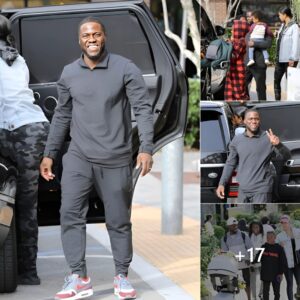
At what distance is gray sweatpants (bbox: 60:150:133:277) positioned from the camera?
6.46 meters

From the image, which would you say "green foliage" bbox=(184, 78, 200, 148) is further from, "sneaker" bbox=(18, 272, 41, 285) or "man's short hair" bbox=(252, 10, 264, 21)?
"man's short hair" bbox=(252, 10, 264, 21)

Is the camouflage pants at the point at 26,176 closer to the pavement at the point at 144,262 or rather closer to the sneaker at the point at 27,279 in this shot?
the sneaker at the point at 27,279

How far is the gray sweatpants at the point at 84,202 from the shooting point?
646 centimetres

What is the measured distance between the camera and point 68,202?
6461 millimetres

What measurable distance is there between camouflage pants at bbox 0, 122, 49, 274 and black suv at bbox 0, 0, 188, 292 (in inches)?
14.5

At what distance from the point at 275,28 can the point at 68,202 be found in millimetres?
1757

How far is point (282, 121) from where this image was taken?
5.68m

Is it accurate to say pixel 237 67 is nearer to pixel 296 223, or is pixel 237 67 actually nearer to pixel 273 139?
pixel 273 139

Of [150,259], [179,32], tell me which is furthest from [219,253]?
[179,32]

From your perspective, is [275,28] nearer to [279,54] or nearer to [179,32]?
[279,54]

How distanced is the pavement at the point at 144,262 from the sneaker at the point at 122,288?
24 centimetres

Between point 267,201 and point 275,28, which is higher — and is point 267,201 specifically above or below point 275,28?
below

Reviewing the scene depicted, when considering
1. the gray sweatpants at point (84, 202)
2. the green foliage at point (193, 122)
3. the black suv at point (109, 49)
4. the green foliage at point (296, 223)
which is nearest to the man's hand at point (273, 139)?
the green foliage at point (296, 223)

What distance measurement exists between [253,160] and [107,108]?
113 centimetres
